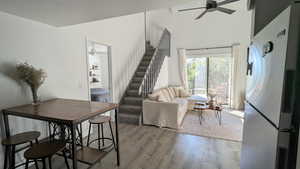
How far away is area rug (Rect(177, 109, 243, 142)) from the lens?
125 inches

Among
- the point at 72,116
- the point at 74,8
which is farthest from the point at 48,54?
the point at 72,116

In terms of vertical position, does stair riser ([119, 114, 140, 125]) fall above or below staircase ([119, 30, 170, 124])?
below

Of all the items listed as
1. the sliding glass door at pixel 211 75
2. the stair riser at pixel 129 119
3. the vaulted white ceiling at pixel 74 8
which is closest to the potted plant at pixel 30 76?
the vaulted white ceiling at pixel 74 8

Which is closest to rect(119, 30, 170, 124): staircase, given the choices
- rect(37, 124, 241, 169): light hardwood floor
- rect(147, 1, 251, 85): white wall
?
rect(37, 124, 241, 169): light hardwood floor

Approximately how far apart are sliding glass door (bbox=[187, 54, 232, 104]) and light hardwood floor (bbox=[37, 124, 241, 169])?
10.3ft

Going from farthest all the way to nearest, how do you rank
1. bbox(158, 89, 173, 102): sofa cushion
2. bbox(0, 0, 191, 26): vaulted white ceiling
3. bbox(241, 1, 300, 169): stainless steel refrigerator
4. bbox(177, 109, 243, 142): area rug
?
bbox(158, 89, 173, 102): sofa cushion
bbox(177, 109, 243, 142): area rug
bbox(0, 0, 191, 26): vaulted white ceiling
bbox(241, 1, 300, 169): stainless steel refrigerator

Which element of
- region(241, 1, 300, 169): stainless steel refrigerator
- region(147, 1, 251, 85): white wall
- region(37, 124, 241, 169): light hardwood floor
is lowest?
region(37, 124, 241, 169): light hardwood floor

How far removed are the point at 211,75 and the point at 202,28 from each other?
2031 mm

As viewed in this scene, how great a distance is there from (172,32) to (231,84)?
337 cm

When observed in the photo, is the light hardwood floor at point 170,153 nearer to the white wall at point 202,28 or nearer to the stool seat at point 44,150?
the stool seat at point 44,150

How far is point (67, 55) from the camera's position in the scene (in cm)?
266

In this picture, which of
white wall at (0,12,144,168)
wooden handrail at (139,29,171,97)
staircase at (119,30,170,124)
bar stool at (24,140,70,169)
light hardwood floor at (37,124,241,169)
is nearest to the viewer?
bar stool at (24,140,70,169)

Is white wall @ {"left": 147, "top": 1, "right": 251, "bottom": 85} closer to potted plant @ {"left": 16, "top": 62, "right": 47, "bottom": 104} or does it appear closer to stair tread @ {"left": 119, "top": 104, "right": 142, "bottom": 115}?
stair tread @ {"left": 119, "top": 104, "right": 142, "bottom": 115}

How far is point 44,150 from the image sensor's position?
4.75ft
